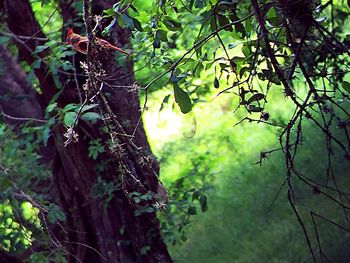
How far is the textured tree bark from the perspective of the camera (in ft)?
12.2

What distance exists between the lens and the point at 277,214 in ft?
15.0

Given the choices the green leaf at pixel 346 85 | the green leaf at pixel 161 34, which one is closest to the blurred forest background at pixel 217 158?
the green leaf at pixel 161 34

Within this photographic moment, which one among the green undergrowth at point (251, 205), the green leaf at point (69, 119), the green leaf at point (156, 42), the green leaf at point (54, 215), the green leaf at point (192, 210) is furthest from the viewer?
the green undergrowth at point (251, 205)

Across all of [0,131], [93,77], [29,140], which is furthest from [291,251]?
[93,77]

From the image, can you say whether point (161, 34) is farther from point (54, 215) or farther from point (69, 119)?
point (54, 215)

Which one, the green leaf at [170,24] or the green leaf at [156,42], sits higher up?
the green leaf at [170,24]

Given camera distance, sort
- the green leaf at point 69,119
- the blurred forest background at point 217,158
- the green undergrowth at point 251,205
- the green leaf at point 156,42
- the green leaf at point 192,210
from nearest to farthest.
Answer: the green leaf at point 69,119, the green leaf at point 156,42, the blurred forest background at point 217,158, the green leaf at point 192,210, the green undergrowth at point 251,205

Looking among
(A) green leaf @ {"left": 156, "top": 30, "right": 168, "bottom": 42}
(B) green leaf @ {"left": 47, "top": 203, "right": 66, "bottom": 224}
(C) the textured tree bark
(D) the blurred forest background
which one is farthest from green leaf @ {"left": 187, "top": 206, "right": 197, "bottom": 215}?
(A) green leaf @ {"left": 156, "top": 30, "right": 168, "bottom": 42}

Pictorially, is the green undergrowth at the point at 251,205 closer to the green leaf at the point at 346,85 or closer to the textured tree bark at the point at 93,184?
the textured tree bark at the point at 93,184

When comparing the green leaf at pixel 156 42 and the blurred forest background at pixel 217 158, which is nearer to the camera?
the green leaf at pixel 156 42

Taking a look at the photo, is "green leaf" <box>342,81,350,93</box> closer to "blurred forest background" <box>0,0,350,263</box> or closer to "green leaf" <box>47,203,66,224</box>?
"blurred forest background" <box>0,0,350,263</box>

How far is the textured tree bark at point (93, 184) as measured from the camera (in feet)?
12.2

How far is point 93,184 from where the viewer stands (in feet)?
12.7

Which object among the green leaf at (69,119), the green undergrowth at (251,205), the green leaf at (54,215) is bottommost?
the green leaf at (69,119)
